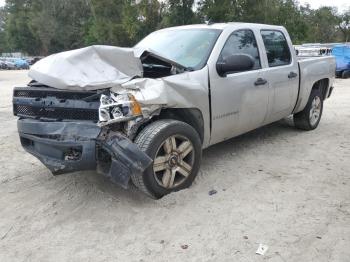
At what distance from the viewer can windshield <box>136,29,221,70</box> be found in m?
4.74

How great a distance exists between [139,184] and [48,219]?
0.91 metres

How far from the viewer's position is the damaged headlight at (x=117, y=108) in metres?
3.70

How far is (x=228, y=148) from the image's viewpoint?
5996 millimetres

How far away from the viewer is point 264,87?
539 centimetres

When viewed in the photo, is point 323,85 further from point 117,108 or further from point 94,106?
point 94,106

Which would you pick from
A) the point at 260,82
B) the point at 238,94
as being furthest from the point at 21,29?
the point at 238,94

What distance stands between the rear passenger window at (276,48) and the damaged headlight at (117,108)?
8.56ft

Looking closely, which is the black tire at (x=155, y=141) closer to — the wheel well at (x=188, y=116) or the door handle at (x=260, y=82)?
the wheel well at (x=188, y=116)

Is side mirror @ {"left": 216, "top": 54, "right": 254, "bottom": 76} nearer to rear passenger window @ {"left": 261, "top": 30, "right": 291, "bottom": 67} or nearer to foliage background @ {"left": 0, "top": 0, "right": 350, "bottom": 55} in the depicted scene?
rear passenger window @ {"left": 261, "top": 30, "right": 291, "bottom": 67}

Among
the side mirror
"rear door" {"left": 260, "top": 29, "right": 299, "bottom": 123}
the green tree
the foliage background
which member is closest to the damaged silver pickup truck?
the side mirror

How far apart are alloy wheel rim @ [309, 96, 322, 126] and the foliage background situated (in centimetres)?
1165

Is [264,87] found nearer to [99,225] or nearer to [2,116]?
[99,225]

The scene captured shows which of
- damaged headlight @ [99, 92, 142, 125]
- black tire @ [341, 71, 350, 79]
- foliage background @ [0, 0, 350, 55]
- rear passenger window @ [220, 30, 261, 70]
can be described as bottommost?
black tire @ [341, 71, 350, 79]

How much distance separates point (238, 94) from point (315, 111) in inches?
111
